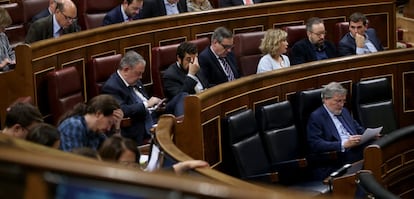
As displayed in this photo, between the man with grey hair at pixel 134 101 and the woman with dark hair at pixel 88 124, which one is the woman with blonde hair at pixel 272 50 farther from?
the woman with dark hair at pixel 88 124

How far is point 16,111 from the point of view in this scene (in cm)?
244

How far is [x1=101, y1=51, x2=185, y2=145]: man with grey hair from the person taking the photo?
3.40 m

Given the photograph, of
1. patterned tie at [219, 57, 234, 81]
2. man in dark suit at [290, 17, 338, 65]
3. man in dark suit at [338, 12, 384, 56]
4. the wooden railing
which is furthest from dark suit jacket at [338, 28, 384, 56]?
patterned tie at [219, 57, 234, 81]

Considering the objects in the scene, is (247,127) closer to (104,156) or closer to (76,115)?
(76,115)

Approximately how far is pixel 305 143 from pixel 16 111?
1489 mm

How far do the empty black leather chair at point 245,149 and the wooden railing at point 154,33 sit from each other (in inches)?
32.1

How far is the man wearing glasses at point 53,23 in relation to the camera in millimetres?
3901

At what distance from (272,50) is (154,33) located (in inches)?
23.8

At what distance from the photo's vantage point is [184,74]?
12.2 feet

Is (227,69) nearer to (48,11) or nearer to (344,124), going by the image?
(344,124)

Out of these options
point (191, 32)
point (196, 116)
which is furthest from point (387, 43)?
point (196, 116)

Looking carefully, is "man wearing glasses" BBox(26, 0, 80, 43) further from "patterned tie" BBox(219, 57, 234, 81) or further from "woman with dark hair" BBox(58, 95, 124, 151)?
"woman with dark hair" BBox(58, 95, 124, 151)

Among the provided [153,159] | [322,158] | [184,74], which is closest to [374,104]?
[322,158]

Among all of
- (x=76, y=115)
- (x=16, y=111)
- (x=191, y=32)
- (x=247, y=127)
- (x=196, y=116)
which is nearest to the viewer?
(x=16, y=111)
